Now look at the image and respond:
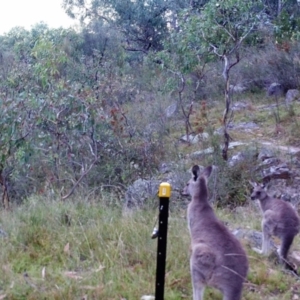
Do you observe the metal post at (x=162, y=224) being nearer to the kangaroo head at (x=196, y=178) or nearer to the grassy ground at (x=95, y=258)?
the grassy ground at (x=95, y=258)

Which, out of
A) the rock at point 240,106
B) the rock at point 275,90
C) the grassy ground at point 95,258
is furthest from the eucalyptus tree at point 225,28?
the grassy ground at point 95,258

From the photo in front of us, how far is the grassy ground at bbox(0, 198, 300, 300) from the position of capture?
5.25 m

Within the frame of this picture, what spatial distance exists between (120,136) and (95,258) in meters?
6.91

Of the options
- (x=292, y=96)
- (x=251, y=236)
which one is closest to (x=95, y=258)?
(x=251, y=236)

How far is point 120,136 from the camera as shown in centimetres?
1266

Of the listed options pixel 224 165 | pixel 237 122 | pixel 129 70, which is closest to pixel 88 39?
pixel 129 70

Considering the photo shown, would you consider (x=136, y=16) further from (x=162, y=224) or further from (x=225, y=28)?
(x=162, y=224)

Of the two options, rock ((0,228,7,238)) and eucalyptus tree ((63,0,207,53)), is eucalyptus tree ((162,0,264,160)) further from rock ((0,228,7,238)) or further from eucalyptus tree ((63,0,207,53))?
eucalyptus tree ((63,0,207,53))

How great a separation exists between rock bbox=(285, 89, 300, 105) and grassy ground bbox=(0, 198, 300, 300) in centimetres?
983

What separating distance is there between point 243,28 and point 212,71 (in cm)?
615

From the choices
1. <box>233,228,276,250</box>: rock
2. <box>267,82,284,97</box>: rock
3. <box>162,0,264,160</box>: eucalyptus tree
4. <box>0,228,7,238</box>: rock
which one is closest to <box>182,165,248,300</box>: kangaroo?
<box>233,228,276,250</box>: rock

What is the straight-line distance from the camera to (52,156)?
33.3ft

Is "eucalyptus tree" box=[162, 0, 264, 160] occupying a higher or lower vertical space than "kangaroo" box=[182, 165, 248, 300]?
higher

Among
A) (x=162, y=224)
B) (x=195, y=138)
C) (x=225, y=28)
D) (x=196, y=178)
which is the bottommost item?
(x=162, y=224)
